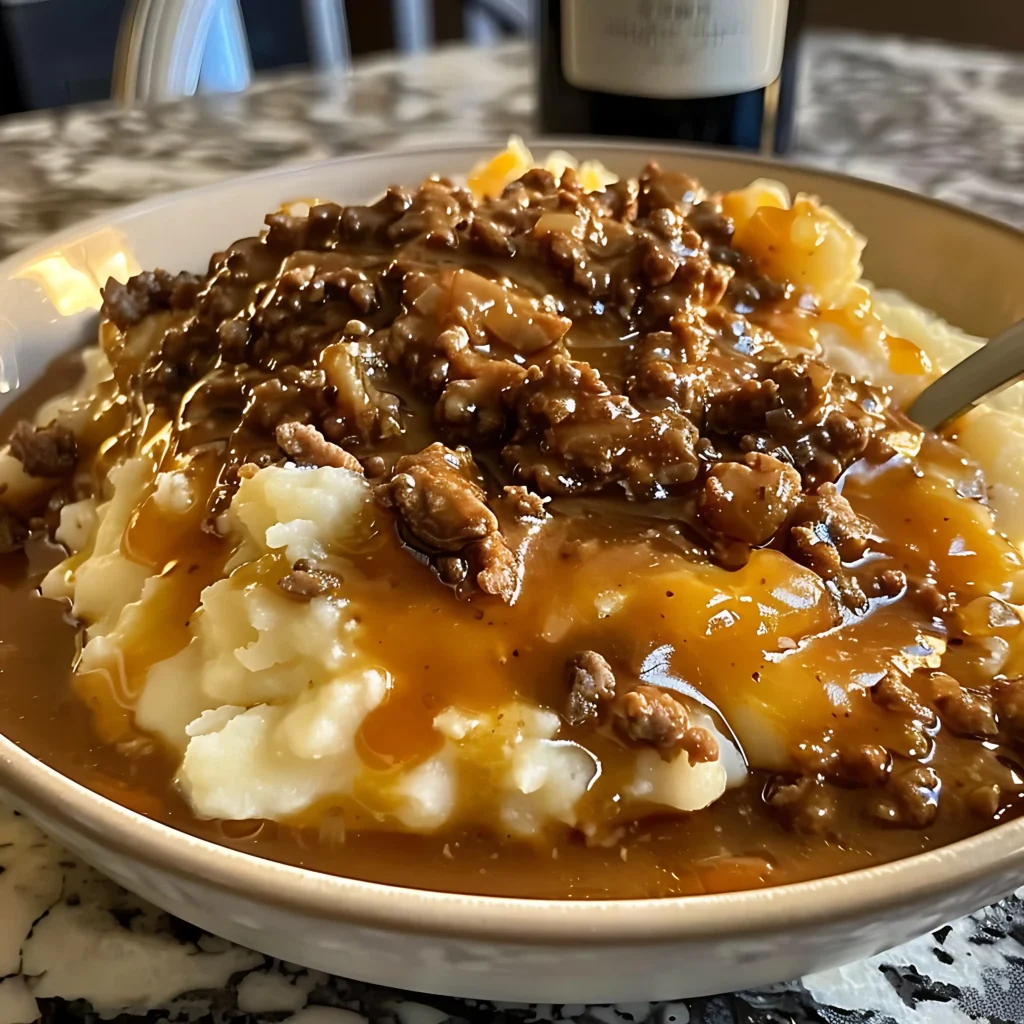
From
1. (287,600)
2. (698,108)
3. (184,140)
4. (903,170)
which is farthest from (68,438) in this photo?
(903,170)

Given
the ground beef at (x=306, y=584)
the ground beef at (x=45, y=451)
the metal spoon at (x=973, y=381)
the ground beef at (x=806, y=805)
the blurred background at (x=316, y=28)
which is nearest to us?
the ground beef at (x=806, y=805)

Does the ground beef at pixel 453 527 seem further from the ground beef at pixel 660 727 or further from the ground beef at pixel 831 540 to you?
the ground beef at pixel 831 540

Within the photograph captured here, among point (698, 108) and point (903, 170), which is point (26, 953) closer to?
point (698, 108)

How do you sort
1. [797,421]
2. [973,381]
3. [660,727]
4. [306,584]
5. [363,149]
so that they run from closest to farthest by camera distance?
[660,727], [306,584], [797,421], [973,381], [363,149]

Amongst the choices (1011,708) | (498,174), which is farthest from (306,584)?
(498,174)

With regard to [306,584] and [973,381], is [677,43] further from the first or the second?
[306,584]

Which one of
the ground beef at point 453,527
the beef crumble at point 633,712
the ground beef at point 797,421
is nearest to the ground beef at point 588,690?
the beef crumble at point 633,712
